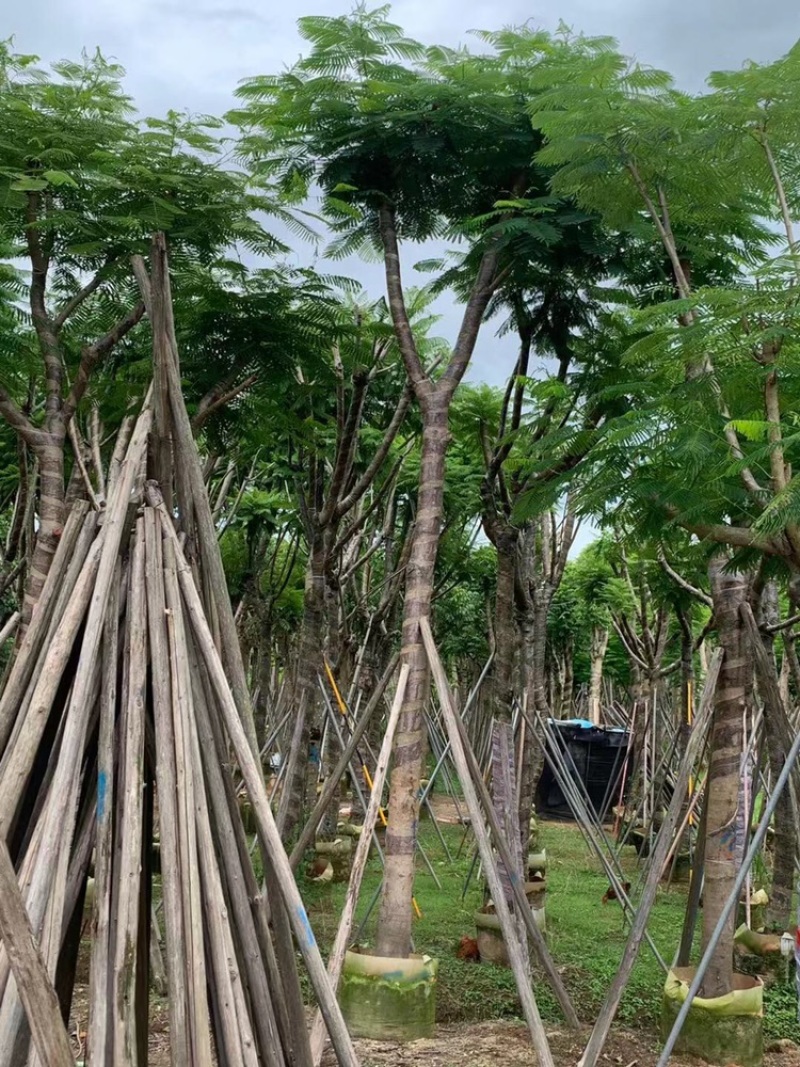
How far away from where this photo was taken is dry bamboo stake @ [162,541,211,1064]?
245 centimetres

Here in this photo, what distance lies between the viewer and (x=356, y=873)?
534cm

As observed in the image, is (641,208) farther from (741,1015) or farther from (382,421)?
(382,421)

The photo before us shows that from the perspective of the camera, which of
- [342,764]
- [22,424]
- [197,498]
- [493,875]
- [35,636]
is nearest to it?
[35,636]

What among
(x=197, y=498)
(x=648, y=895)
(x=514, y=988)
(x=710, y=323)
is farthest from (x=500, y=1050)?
(x=710, y=323)

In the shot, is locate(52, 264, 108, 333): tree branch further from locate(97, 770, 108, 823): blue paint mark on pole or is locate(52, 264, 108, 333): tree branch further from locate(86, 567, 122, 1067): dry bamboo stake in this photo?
locate(97, 770, 108, 823): blue paint mark on pole

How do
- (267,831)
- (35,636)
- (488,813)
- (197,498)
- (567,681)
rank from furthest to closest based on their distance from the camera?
1. (567,681)
2. (488,813)
3. (197,498)
4. (35,636)
5. (267,831)

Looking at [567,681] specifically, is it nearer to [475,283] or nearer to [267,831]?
[475,283]

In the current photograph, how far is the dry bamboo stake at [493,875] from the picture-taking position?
4.63 m

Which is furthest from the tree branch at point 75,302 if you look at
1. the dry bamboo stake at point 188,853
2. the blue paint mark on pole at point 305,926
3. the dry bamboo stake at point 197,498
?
the blue paint mark on pole at point 305,926

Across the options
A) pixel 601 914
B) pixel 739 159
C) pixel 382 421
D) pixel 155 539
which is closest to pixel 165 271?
pixel 155 539

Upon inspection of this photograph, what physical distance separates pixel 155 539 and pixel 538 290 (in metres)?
5.12

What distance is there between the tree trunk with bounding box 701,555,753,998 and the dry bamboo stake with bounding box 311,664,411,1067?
1879 mm

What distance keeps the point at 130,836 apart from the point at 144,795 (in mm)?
416

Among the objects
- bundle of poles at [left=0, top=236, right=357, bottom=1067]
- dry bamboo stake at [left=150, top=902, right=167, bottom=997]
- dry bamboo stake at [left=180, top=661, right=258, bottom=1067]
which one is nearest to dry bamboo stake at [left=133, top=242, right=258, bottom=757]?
bundle of poles at [left=0, top=236, right=357, bottom=1067]
